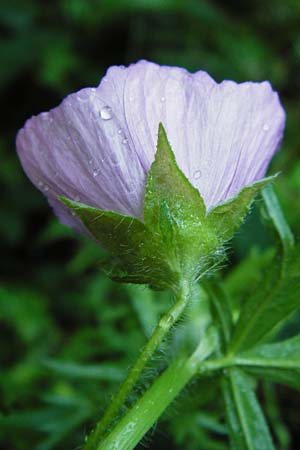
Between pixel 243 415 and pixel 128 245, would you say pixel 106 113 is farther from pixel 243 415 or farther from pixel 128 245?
pixel 243 415

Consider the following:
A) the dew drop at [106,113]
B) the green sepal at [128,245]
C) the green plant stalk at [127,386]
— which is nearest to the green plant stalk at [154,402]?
the green plant stalk at [127,386]

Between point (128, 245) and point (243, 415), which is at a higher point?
point (128, 245)

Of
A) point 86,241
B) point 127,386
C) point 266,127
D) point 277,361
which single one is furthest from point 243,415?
point 86,241

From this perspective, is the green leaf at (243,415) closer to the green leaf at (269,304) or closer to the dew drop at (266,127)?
the green leaf at (269,304)

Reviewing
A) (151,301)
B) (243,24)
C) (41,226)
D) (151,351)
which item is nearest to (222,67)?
(243,24)

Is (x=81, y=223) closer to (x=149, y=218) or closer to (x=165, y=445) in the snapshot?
(x=149, y=218)

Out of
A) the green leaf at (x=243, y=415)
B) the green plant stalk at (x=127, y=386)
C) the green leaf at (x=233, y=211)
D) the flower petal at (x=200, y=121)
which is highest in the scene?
the flower petal at (x=200, y=121)
